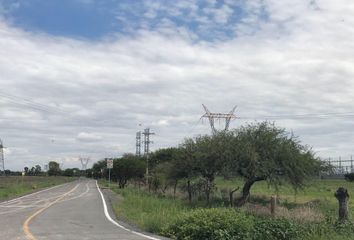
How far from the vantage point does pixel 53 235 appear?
16.5 metres

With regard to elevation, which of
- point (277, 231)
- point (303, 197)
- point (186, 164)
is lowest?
point (277, 231)

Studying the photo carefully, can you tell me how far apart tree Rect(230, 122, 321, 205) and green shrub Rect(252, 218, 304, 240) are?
56.1 ft

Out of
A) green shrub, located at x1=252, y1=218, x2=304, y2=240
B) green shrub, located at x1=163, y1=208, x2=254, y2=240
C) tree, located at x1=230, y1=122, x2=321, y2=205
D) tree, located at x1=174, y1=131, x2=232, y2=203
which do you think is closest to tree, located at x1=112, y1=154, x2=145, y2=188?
tree, located at x1=174, y1=131, x2=232, y2=203

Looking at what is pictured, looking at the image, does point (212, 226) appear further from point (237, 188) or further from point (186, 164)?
point (186, 164)

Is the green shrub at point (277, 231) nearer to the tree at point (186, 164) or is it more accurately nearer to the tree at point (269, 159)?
the tree at point (269, 159)

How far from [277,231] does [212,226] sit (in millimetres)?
1719

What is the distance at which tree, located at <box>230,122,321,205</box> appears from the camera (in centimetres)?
3344

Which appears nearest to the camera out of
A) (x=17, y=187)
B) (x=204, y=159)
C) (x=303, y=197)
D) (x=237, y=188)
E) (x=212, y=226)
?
(x=212, y=226)

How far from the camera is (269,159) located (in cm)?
3391

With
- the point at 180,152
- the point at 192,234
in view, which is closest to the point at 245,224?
the point at 192,234

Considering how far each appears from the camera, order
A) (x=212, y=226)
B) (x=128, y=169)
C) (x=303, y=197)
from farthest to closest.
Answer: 1. (x=128, y=169)
2. (x=303, y=197)
3. (x=212, y=226)

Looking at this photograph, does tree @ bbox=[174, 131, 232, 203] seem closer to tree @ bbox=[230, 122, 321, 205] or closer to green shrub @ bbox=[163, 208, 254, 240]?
tree @ bbox=[230, 122, 321, 205]

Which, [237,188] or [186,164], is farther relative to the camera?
[186,164]

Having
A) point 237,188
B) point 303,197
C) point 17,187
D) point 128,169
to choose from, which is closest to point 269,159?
point 237,188
